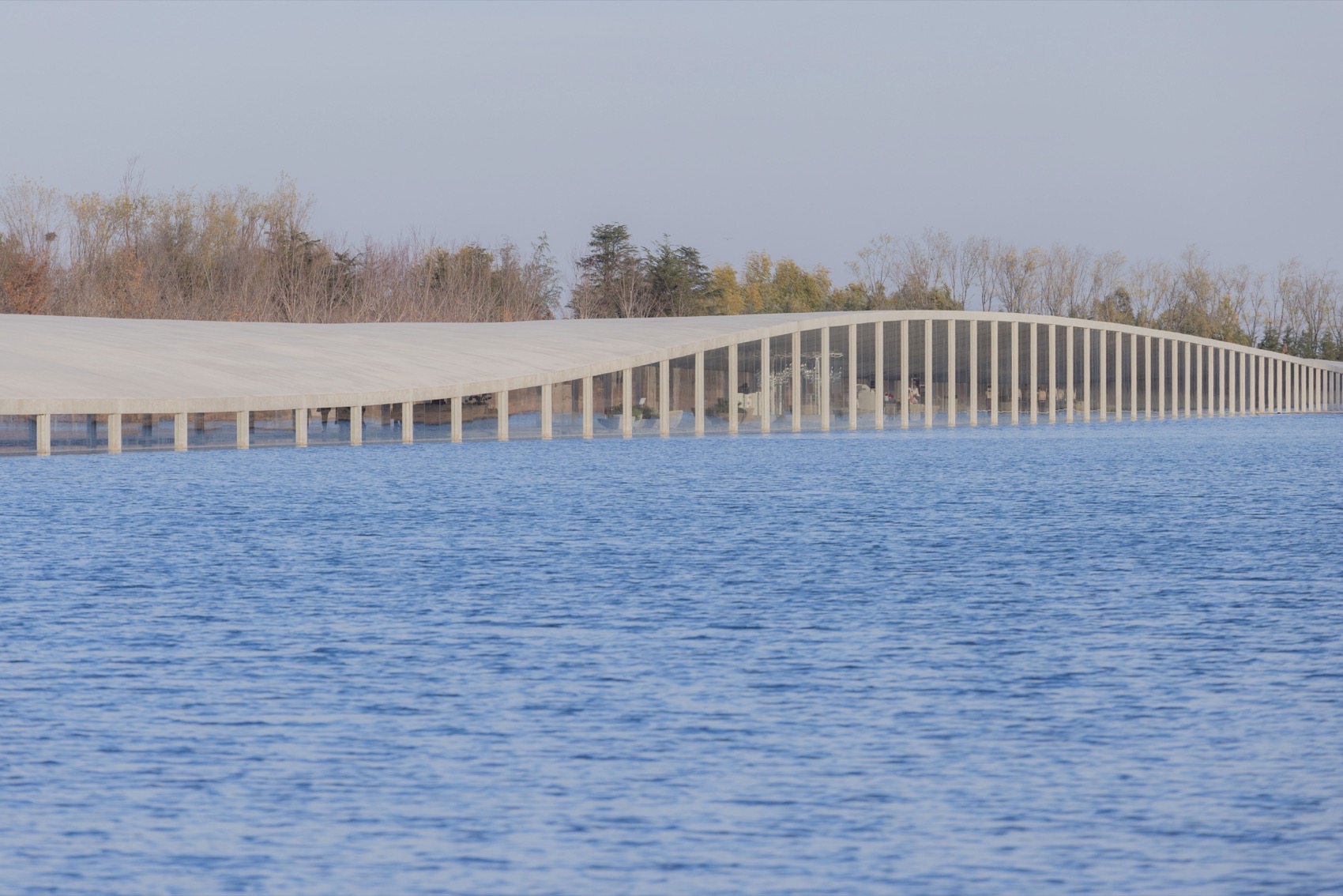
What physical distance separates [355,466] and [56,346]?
8.20 m

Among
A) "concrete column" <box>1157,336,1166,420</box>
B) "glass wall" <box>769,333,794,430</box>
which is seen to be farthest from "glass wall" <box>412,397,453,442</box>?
"concrete column" <box>1157,336,1166,420</box>

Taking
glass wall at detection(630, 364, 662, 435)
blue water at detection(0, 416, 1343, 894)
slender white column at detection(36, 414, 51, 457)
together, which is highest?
glass wall at detection(630, 364, 662, 435)

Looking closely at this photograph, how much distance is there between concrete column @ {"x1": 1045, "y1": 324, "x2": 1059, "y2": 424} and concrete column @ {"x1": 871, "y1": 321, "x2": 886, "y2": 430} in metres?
9.61

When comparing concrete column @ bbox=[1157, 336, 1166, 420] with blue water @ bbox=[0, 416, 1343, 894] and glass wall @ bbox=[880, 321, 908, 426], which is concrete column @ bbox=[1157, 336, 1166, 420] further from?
blue water @ bbox=[0, 416, 1343, 894]

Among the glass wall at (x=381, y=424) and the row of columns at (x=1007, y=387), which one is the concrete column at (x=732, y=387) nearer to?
the row of columns at (x=1007, y=387)

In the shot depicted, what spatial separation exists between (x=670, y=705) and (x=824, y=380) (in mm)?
37342

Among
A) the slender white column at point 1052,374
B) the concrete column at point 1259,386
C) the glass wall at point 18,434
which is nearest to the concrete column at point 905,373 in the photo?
the slender white column at point 1052,374

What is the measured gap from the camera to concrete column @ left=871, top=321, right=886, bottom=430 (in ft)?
154

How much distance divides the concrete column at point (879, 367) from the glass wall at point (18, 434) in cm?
2427

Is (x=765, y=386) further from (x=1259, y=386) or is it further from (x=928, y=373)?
(x=1259, y=386)

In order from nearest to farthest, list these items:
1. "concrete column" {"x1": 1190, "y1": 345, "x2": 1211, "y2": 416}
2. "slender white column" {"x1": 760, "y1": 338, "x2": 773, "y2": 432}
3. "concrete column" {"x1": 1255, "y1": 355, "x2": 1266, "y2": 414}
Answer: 1. "slender white column" {"x1": 760, "y1": 338, "x2": 773, "y2": 432}
2. "concrete column" {"x1": 1190, "y1": 345, "x2": 1211, "y2": 416}
3. "concrete column" {"x1": 1255, "y1": 355, "x2": 1266, "y2": 414}

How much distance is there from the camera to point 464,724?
7.48m

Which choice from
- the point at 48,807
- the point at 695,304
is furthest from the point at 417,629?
the point at 695,304

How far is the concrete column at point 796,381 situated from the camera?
143 feet
